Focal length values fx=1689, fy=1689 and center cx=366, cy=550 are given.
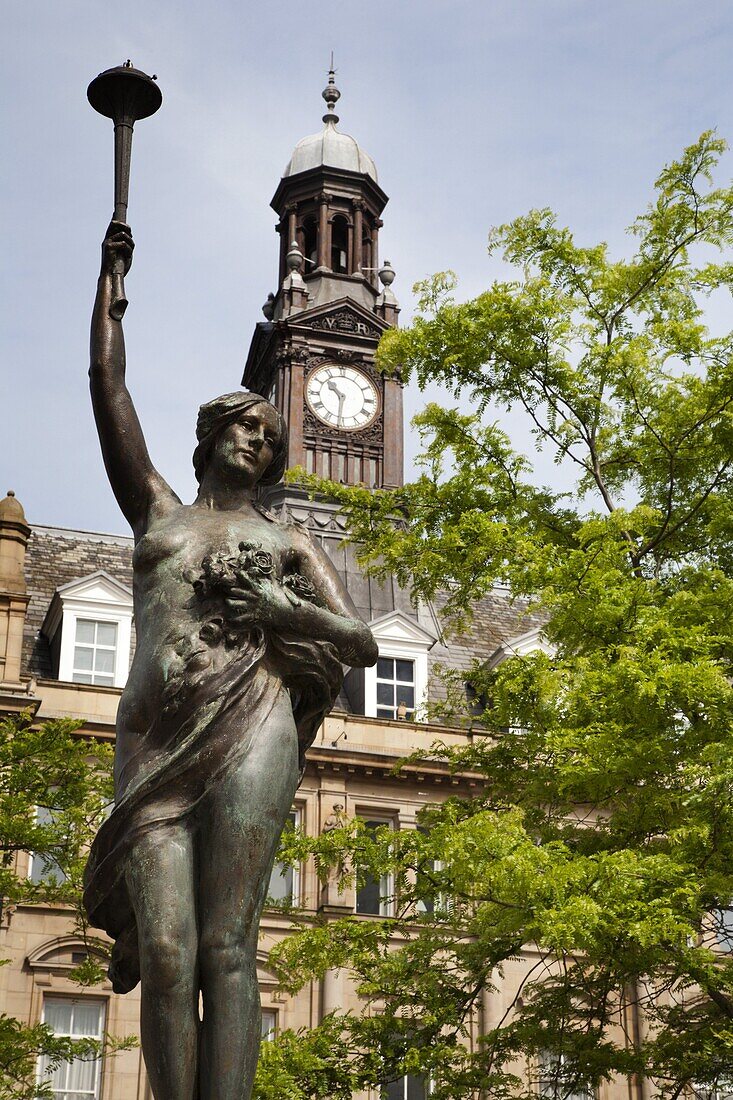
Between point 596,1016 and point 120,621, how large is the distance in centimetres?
1955

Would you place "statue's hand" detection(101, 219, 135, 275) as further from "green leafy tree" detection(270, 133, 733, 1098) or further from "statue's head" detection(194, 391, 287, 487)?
"green leafy tree" detection(270, 133, 733, 1098)

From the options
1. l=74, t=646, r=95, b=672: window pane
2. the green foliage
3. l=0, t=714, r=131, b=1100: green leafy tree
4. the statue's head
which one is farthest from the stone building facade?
the statue's head

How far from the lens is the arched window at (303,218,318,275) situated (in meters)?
43.2

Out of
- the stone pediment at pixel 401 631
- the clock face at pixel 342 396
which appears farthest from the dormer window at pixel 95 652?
the clock face at pixel 342 396

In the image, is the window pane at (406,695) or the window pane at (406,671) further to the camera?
the window pane at (406,671)

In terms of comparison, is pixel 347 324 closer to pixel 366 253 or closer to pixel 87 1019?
pixel 366 253

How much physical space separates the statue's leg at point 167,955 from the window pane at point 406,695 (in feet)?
99.3

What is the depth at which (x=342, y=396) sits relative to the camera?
4062 cm

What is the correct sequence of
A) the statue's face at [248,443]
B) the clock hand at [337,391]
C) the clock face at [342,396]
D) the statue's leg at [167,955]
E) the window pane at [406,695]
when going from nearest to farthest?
the statue's leg at [167,955], the statue's face at [248,443], the window pane at [406,695], the clock face at [342,396], the clock hand at [337,391]

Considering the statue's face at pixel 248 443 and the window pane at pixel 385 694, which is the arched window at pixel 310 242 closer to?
the window pane at pixel 385 694

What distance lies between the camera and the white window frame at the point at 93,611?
3344 centimetres

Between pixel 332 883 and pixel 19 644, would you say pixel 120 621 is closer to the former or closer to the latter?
pixel 19 644

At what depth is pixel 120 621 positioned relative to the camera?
1336 inches

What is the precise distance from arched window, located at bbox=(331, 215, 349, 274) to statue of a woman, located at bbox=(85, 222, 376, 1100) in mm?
38371
